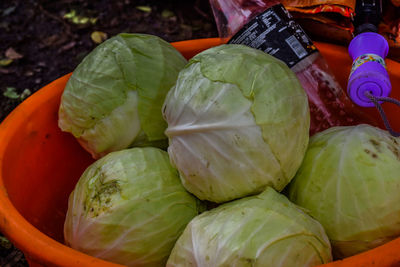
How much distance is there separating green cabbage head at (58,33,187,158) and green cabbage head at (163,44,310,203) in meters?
0.24

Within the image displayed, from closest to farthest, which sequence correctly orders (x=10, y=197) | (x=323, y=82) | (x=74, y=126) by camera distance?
(x=10, y=197)
(x=74, y=126)
(x=323, y=82)

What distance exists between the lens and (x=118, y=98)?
1.54 meters

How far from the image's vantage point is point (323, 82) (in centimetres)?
188

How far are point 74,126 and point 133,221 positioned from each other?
1.61 feet

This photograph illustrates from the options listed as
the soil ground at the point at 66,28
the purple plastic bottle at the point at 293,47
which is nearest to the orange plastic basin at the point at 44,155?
the purple plastic bottle at the point at 293,47

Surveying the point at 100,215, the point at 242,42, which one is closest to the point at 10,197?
the point at 100,215

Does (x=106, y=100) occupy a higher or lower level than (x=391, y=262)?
higher

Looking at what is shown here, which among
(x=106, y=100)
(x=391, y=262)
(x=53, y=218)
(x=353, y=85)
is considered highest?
(x=106, y=100)

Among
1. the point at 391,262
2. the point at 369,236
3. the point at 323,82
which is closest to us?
the point at 391,262

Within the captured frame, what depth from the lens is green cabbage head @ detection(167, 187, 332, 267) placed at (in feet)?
3.68

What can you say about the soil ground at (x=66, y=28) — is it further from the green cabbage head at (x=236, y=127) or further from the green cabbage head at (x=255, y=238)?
the green cabbage head at (x=255, y=238)

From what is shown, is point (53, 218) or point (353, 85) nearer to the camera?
point (353, 85)

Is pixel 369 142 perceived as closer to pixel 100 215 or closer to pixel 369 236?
pixel 369 236

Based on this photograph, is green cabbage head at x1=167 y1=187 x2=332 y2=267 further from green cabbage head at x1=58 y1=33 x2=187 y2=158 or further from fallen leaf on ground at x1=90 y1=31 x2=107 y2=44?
fallen leaf on ground at x1=90 y1=31 x2=107 y2=44
